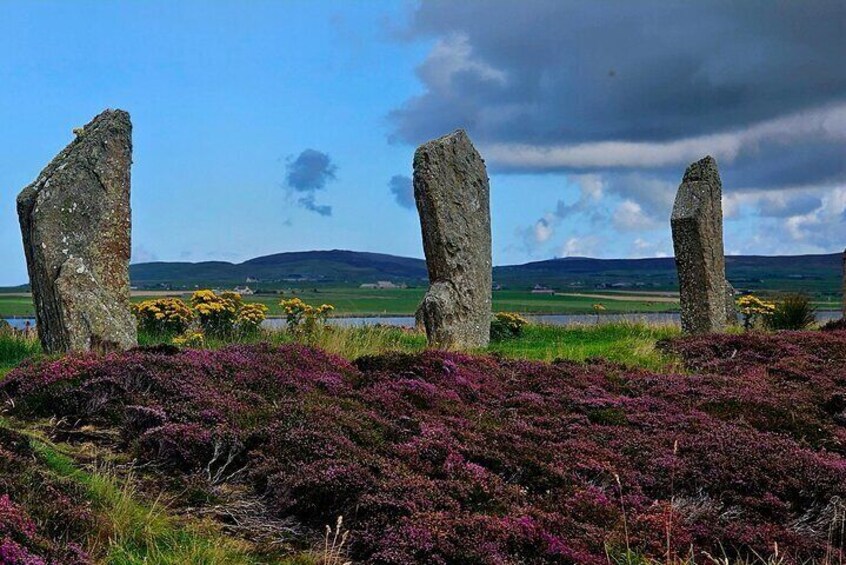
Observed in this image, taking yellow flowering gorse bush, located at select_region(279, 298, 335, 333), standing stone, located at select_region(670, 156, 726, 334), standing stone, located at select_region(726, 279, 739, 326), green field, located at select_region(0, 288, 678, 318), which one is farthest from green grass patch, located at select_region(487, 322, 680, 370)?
green field, located at select_region(0, 288, 678, 318)

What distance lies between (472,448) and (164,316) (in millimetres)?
11097

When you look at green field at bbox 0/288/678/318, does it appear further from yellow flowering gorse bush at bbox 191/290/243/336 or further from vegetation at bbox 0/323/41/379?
vegetation at bbox 0/323/41/379

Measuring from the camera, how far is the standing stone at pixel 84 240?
12453 millimetres

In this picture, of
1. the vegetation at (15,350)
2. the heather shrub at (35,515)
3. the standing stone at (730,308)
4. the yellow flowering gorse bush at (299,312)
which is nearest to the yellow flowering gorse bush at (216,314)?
the yellow flowering gorse bush at (299,312)

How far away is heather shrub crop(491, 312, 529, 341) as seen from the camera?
20.5 m

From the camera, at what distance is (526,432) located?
8.63 meters

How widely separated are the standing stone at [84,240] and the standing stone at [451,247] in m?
6.16

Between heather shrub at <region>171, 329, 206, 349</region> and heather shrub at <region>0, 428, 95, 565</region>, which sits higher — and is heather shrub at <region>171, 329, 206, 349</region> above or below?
above

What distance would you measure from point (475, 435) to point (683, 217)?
15222 millimetres

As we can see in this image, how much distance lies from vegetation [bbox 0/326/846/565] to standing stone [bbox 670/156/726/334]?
32.1 ft

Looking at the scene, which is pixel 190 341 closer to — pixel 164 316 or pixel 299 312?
pixel 164 316

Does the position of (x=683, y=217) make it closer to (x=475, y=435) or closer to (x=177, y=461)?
(x=475, y=435)

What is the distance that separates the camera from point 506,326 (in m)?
21.0

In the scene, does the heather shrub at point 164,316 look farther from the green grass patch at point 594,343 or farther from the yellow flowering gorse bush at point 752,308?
the yellow flowering gorse bush at point 752,308
